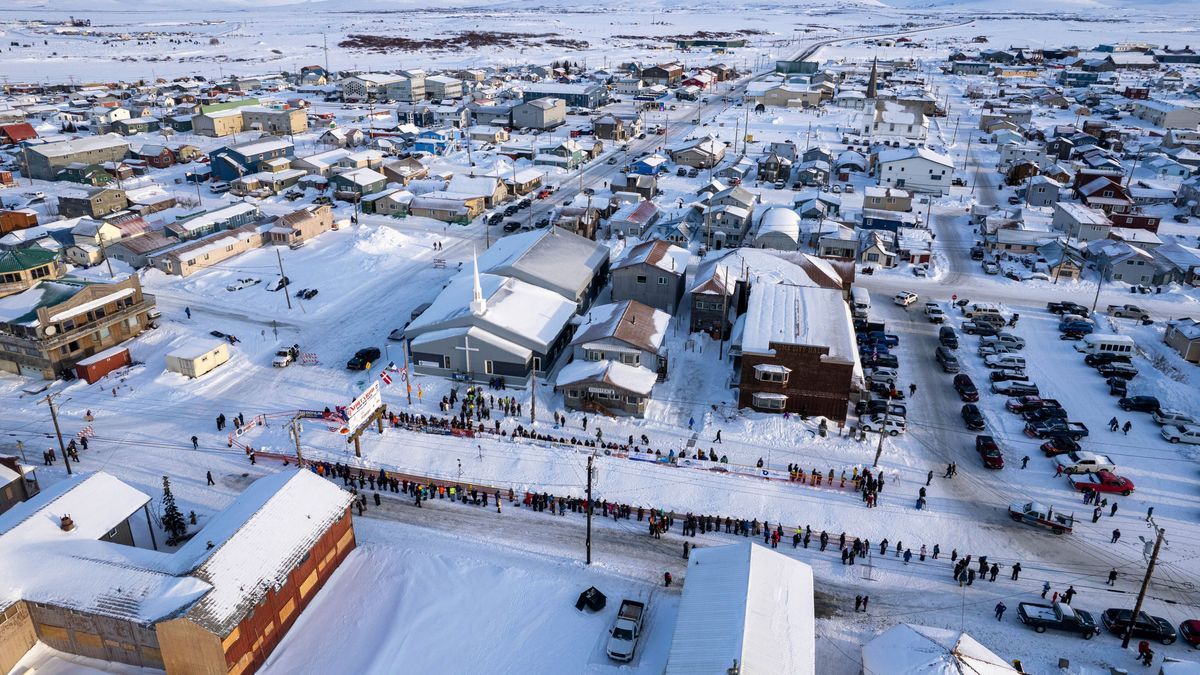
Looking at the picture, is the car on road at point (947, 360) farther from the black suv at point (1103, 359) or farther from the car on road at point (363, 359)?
the car on road at point (363, 359)

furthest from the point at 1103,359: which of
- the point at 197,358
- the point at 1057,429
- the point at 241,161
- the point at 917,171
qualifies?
the point at 241,161

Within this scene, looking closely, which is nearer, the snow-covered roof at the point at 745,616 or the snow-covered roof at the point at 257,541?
the snow-covered roof at the point at 745,616

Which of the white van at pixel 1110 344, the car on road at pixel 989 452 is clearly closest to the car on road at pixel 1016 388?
the car on road at pixel 989 452

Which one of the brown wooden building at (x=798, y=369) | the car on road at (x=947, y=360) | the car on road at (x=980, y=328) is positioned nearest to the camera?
the brown wooden building at (x=798, y=369)

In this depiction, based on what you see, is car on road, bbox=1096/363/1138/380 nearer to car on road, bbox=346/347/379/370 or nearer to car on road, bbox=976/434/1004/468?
car on road, bbox=976/434/1004/468

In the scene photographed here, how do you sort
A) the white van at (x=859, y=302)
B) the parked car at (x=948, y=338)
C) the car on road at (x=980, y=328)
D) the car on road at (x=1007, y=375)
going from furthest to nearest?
the white van at (x=859, y=302) → the car on road at (x=980, y=328) → the parked car at (x=948, y=338) → the car on road at (x=1007, y=375)

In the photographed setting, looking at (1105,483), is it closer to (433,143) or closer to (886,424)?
(886,424)
